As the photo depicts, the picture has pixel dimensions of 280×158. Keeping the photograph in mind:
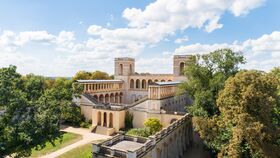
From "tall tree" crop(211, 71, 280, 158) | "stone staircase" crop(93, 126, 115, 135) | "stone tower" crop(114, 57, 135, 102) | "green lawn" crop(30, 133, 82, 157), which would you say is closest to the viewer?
"tall tree" crop(211, 71, 280, 158)

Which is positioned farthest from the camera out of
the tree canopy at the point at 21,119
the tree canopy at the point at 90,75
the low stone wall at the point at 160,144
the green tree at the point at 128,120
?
the tree canopy at the point at 90,75

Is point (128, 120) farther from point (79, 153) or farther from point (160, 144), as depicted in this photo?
point (160, 144)

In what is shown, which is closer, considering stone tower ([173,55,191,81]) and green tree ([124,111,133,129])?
green tree ([124,111,133,129])

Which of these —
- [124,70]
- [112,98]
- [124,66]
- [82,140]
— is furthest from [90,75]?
[82,140]

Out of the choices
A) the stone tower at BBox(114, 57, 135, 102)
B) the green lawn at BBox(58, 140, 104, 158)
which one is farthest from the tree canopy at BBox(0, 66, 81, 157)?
the stone tower at BBox(114, 57, 135, 102)

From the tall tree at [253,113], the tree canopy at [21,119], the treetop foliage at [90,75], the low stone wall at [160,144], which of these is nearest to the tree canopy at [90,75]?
the treetop foliage at [90,75]

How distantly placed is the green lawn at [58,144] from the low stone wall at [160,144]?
28.2ft

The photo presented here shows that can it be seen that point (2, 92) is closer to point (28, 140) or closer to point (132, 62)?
point (28, 140)

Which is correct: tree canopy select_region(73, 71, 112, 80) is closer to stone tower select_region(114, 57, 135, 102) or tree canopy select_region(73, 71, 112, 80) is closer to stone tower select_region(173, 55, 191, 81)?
stone tower select_region(114, 57, 135, 102)

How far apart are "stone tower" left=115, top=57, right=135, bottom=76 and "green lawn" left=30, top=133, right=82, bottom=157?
2910 cm

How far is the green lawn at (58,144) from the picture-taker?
86.6 feet

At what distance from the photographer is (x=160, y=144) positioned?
2216 cm

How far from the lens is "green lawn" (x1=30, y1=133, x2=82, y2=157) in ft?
86.6

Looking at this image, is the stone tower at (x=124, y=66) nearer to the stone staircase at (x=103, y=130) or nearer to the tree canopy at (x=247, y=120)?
the stone staircase at (x=103, y=130)
